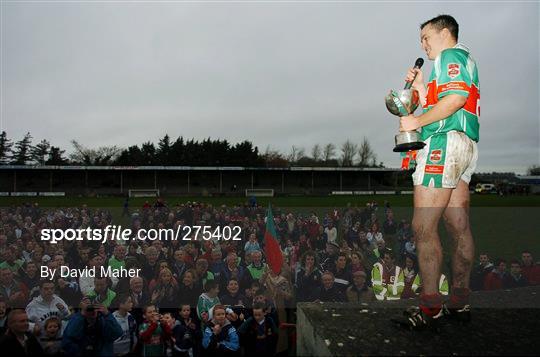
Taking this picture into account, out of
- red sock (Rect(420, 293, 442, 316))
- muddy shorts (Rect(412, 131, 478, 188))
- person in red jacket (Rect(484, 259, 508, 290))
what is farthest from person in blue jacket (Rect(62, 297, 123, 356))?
person in red jacket (Rect(484, 259, 508, 290))

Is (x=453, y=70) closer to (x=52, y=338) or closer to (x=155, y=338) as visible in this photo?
(x=155, y=338)

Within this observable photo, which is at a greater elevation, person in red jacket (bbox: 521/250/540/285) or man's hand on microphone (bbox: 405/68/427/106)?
man's hand on microphone (bbox: 405/68/427/106)

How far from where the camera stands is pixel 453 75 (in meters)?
2.69

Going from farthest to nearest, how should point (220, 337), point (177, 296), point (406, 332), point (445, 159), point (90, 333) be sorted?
1. point (177, 296)
2. point (220, 337)
3. point (90, 333)
4. point (445, 159)
5. point (406, 332)

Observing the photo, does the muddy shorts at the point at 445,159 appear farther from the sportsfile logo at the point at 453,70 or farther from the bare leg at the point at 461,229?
the sportsfile logo at the point at 453,70

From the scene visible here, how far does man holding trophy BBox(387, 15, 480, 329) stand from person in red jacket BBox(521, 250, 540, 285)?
19.8 ft

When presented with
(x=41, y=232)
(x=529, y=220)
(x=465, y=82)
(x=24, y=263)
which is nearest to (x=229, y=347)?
(x=465, y=82)

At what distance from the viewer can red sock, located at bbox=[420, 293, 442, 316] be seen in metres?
2.66

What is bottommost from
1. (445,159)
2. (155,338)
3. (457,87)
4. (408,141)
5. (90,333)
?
(155,338)

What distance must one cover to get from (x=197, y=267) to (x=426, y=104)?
545 cm

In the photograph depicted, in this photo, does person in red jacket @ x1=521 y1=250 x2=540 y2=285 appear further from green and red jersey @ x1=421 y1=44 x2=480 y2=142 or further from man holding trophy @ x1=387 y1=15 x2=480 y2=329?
green and red jersey @ x1=421 y1=44 x2=480 y2=142

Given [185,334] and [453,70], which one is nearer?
[453,70]

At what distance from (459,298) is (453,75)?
161 centimetres

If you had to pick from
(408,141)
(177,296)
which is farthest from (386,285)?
(408,141)
